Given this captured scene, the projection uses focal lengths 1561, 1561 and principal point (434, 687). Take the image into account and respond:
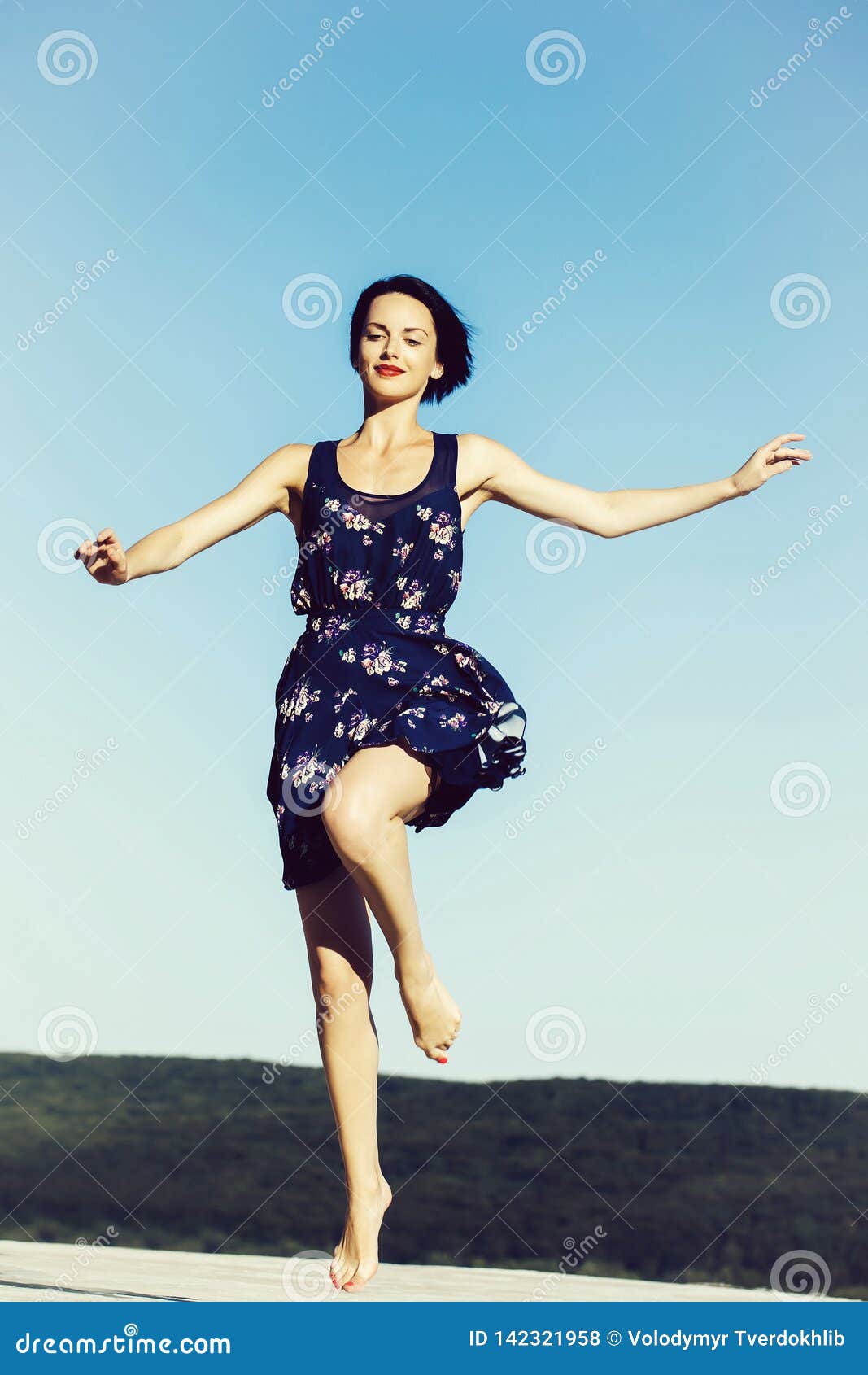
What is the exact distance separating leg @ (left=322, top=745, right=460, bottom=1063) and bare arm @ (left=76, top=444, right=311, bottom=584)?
2.56ft

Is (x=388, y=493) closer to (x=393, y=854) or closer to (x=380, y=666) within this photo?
(x=380, y=666)

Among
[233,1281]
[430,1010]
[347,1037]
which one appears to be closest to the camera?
[430,1010]

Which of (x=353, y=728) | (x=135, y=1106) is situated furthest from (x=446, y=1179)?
(x=353, y=728)

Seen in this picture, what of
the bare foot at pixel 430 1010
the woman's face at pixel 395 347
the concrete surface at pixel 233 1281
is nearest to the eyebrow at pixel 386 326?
the woman's face at pixel 395 347

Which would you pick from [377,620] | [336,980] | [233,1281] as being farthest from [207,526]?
[233,1281]

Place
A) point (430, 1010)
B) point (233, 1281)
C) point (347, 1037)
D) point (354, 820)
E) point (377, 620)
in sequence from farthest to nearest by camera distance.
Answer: point (233, 1281) < point (347, 1037) < point (377, 620) < point (430, 1010) < point (354, 820)

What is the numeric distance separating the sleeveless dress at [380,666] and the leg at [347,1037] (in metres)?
0.11

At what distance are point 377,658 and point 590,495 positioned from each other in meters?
0.85

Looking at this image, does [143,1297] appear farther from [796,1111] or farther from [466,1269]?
[796,1111]

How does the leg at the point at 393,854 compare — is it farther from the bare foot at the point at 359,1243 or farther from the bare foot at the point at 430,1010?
the bare foot at the point at 359,1243

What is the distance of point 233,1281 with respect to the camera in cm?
719

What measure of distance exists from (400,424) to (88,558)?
109 cm

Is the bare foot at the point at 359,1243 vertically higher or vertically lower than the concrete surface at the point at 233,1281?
higher

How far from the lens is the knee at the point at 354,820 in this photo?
409 centimetres
